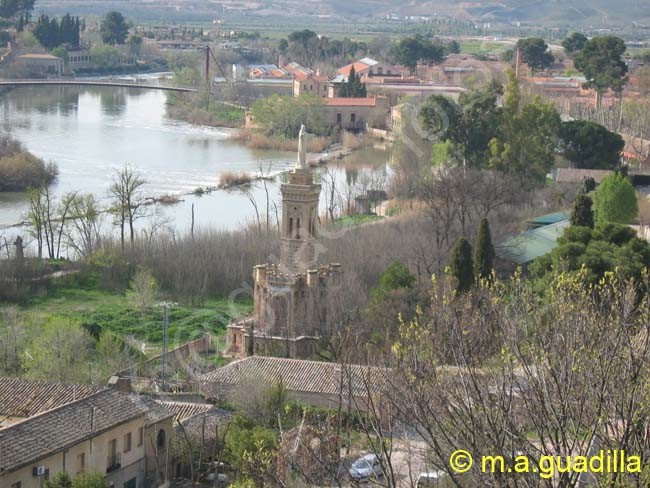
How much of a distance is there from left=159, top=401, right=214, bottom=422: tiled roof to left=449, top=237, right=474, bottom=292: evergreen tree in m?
3.67

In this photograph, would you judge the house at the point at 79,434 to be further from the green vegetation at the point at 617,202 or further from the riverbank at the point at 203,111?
the riverbank at the point at 203,111

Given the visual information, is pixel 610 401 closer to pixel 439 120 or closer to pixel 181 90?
pixel 439 120

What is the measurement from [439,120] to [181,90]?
17195 millimetres

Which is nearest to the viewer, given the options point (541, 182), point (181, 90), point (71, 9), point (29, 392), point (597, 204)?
point (29, 392)

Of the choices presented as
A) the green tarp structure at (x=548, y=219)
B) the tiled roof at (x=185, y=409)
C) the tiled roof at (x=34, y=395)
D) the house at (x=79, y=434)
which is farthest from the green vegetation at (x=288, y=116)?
the house at (x=79, y=434)

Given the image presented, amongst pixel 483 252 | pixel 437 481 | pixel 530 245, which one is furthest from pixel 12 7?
pixel 437 481

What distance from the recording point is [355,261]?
16.7 meters

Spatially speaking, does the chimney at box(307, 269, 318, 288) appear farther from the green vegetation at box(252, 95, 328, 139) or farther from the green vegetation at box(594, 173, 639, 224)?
the green vegetation at box(252, 95, 328, 139)

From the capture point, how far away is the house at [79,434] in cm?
984

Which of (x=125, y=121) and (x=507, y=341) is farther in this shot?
(x=125, y=121)

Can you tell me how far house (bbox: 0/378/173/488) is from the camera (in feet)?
32.3

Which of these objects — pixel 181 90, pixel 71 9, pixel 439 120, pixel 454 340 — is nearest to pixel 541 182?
pixel 439 120

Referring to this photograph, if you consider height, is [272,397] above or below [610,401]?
below

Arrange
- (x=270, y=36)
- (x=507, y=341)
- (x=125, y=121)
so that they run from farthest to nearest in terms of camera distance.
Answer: (x=270, y=36) < (x=125, y=121) < (x=507, y=341)
